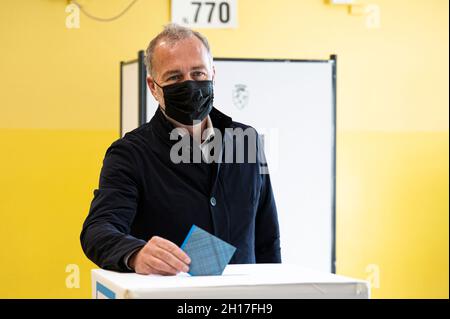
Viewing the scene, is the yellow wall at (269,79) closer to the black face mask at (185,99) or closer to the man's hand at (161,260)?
the black face mask at (185,99)

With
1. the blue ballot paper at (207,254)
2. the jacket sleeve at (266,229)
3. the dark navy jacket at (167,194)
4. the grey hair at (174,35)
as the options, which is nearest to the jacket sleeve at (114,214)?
the dark navy jacket at (167,194)

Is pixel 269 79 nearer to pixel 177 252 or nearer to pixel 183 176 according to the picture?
pixel 183 176

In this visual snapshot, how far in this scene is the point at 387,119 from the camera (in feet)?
14.3

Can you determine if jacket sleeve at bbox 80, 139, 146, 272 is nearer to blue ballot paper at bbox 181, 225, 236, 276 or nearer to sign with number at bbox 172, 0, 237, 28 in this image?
blue ballot paper at bbox 181, 225, 236, 276

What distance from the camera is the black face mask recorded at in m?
1.63

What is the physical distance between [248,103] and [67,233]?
1237 mm

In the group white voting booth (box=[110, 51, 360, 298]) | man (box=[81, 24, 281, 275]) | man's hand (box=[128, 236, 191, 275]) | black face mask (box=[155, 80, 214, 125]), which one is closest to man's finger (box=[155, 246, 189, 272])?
man's hand (box=[128, 236, 191, 275])

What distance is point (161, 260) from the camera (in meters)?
1.13

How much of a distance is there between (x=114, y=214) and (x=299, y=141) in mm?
2452

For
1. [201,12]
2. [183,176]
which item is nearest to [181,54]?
[183,176]

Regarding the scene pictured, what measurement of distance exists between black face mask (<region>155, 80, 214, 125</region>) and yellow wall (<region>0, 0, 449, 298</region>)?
98.3 inches
